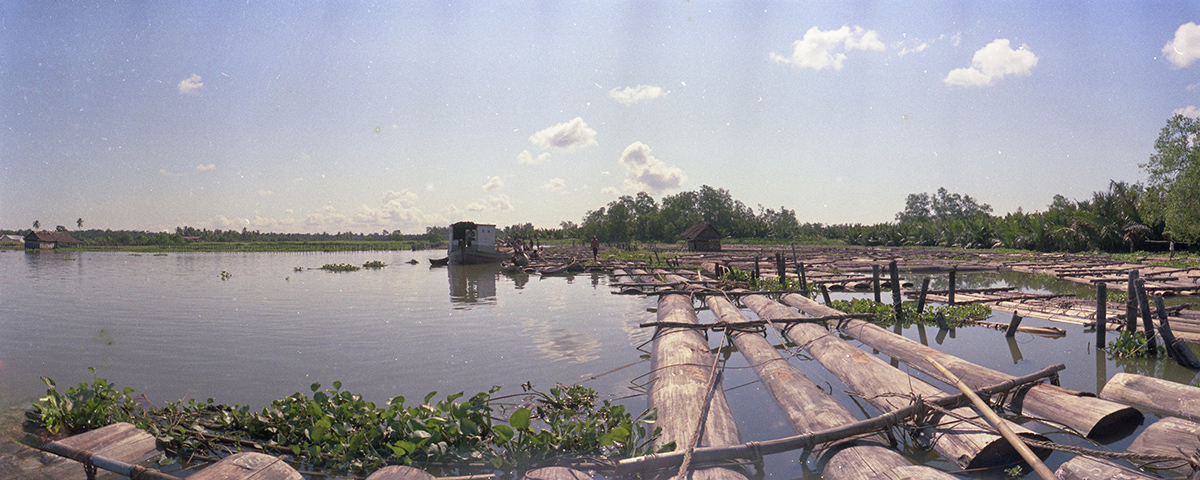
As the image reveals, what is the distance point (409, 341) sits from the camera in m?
11.2

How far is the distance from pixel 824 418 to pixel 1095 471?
179cm

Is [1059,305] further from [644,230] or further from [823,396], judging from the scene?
[644,230]

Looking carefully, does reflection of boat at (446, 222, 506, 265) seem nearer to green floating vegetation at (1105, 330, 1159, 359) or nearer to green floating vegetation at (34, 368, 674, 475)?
green floating vegetation at (34, 368, 674, 475)

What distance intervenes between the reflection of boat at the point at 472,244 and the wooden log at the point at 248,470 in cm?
3275

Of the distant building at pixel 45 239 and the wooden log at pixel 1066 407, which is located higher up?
the distant building at pixel 45 239

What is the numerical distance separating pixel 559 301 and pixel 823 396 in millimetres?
12734

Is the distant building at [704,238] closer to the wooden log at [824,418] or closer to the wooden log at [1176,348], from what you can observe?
the wooden log at [1176,348]

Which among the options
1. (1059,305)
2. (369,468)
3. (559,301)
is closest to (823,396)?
(369,468)

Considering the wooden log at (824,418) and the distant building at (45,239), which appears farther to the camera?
the distant building at (45,239)

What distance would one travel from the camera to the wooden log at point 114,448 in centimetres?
429

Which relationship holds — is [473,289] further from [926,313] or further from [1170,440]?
[1170,440]

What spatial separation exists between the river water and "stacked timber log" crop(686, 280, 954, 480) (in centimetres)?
41

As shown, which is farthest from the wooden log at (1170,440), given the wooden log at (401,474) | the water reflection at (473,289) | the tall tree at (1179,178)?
the tall tree at (1179,178)

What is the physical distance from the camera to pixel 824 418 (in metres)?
4.84
